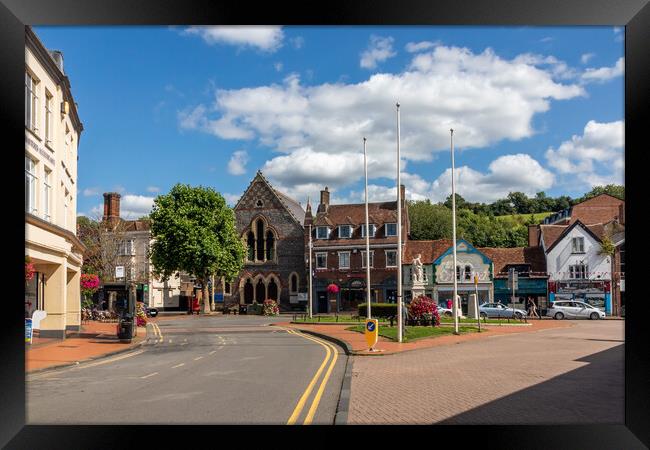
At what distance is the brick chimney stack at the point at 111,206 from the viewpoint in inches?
2363

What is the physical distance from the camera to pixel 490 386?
13789mm

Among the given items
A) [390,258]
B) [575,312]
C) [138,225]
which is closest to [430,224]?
[390,258]

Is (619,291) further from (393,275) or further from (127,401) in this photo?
(127,401)

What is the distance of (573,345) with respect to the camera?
24.6 metres

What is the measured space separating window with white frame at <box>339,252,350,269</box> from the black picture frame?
5544 centimetres

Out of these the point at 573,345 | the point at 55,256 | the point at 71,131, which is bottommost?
the point at 573,345

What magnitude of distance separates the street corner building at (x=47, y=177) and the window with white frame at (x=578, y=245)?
43971 millimetres

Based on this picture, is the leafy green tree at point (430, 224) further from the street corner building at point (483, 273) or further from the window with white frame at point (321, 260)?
the window with white frame at point (321, 260)

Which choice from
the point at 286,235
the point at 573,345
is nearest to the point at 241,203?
the point at 286,235

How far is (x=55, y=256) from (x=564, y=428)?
73.7ft

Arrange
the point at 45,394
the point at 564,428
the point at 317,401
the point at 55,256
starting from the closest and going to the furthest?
the point at 564,428
the point at 317,401
the point at 45,394
the point at 55,256

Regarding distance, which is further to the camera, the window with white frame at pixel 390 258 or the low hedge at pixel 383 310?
the window with white frame at pixel 390 258

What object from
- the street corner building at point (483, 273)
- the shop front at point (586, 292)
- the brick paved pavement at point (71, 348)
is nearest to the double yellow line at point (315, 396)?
the brick paved pavement at point (71, 348)

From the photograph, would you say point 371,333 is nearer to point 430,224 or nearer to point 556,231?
point 556,231
